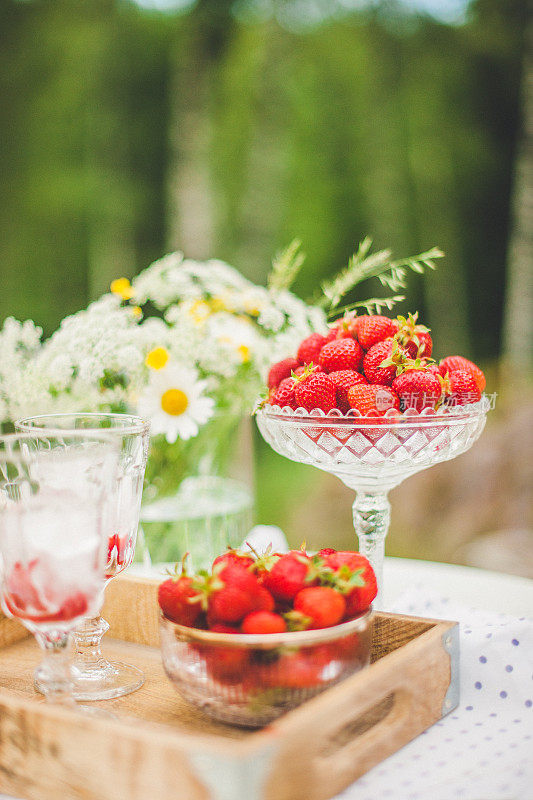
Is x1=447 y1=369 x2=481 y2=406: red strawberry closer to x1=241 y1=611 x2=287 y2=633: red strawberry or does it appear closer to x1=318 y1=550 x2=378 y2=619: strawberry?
x1=318 y1=550 x2=378 y2=619: strawberry

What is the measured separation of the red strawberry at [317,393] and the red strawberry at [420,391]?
88mm

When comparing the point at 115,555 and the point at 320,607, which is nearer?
the point at 320,607

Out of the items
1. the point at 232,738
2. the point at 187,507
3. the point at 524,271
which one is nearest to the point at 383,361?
the point at 232,738

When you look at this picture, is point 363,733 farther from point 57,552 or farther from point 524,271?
point 524,271

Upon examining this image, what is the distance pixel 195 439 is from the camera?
5.04 feet

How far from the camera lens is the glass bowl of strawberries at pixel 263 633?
0.68 meters

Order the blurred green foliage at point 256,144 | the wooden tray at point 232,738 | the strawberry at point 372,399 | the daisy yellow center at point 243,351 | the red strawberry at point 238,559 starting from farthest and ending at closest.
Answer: the blurred green foliage at point 256,144 → the daisy yellow center at point 243,351 → the strawberry at point 372,399 → the red strawberry at point 238,559 → the wooden tray at point 232,738

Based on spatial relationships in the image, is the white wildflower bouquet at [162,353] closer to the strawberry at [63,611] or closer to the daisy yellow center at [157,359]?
the daisy yellow center at [157,359]

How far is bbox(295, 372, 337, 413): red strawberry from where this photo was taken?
95 cm

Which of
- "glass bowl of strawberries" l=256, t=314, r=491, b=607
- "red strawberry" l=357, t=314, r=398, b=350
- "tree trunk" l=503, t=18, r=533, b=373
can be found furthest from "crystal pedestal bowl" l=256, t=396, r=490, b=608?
"tree trunk" l=503, t=18, r=533, b=373

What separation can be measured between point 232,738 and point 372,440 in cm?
37

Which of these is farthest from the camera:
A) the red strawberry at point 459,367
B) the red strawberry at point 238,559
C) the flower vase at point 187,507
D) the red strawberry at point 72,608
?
the flower vase at point 187,507

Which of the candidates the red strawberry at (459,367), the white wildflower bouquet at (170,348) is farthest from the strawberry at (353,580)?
the white wildflower bouquet at (170,348)

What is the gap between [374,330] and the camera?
1003mm
